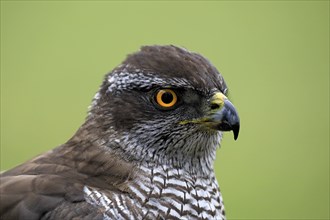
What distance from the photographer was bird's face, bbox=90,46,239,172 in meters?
5.71

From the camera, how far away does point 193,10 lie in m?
15.9

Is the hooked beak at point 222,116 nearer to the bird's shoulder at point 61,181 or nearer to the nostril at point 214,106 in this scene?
the nostril at point 214,106

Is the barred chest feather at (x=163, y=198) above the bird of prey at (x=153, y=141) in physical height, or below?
below

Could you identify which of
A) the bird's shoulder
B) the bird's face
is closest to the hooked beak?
the bird's face

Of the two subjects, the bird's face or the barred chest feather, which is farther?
the bird's face

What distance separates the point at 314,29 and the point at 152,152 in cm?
985

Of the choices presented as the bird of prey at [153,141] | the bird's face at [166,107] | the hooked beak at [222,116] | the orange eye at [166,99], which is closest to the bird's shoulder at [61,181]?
the bird of prey at [153,141]

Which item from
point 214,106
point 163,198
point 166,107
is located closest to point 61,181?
point 163,198

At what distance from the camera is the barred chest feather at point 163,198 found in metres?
5.32

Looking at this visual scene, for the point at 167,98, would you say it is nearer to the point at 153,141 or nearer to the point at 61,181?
the point at 153,141

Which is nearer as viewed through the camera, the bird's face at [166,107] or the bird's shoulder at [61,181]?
the bird's shoulder at [61,181]

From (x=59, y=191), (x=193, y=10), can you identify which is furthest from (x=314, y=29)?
(x=59, y=191)

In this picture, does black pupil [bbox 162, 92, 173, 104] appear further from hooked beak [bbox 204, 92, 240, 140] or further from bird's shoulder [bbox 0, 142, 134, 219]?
bird's shoulder [bbox 0, 142, 134, 219]

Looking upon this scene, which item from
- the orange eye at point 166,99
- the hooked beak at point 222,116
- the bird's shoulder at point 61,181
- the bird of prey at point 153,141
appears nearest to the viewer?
the bird's shoulder at point 61,181
